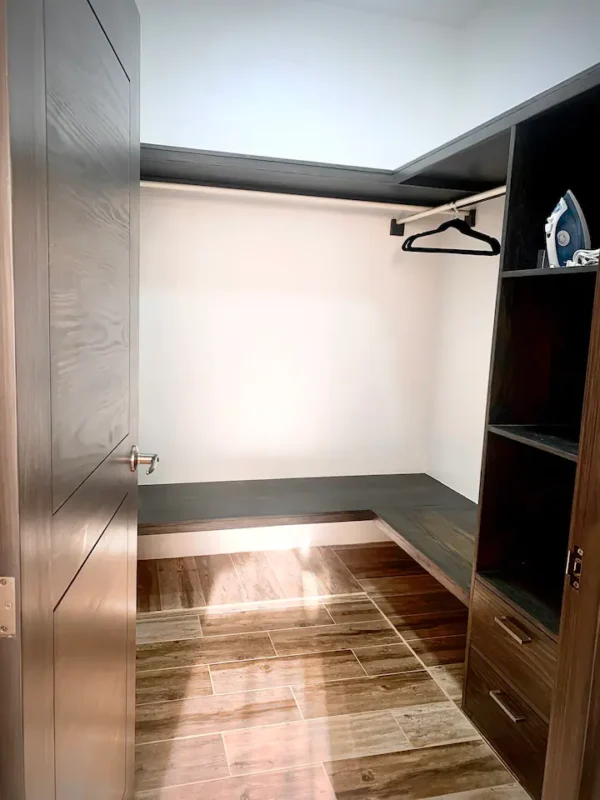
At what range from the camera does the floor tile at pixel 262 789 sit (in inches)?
66.4

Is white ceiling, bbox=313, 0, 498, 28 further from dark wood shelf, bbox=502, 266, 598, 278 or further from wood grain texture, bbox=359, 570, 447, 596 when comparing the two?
wood grain texture, bbox=359, 570, 447, 596

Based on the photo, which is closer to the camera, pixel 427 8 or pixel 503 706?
pixel 503 706

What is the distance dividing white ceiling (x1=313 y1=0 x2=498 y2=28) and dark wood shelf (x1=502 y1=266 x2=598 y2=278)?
66.2 inches

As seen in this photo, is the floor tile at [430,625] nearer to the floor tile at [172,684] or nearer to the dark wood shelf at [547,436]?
the floor tile at [172,684]

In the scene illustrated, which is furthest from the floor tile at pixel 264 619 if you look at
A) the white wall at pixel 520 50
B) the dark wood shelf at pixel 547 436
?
the white wall at pixel 520 50

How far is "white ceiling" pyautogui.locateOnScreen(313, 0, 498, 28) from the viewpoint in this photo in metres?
2.75

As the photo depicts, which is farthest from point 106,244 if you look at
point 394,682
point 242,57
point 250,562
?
point 250,562

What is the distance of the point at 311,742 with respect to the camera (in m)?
1.92

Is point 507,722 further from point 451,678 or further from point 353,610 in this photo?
point 353,610

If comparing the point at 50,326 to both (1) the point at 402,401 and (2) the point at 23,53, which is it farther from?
(1) the point at 402,401

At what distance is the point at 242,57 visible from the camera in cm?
279

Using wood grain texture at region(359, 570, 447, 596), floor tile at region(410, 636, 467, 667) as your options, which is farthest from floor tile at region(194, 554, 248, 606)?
floor tile at region(410, 636, 467, 667)

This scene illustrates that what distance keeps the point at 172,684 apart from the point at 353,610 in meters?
0.94

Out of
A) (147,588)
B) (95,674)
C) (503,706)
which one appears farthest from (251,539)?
(95,674)
